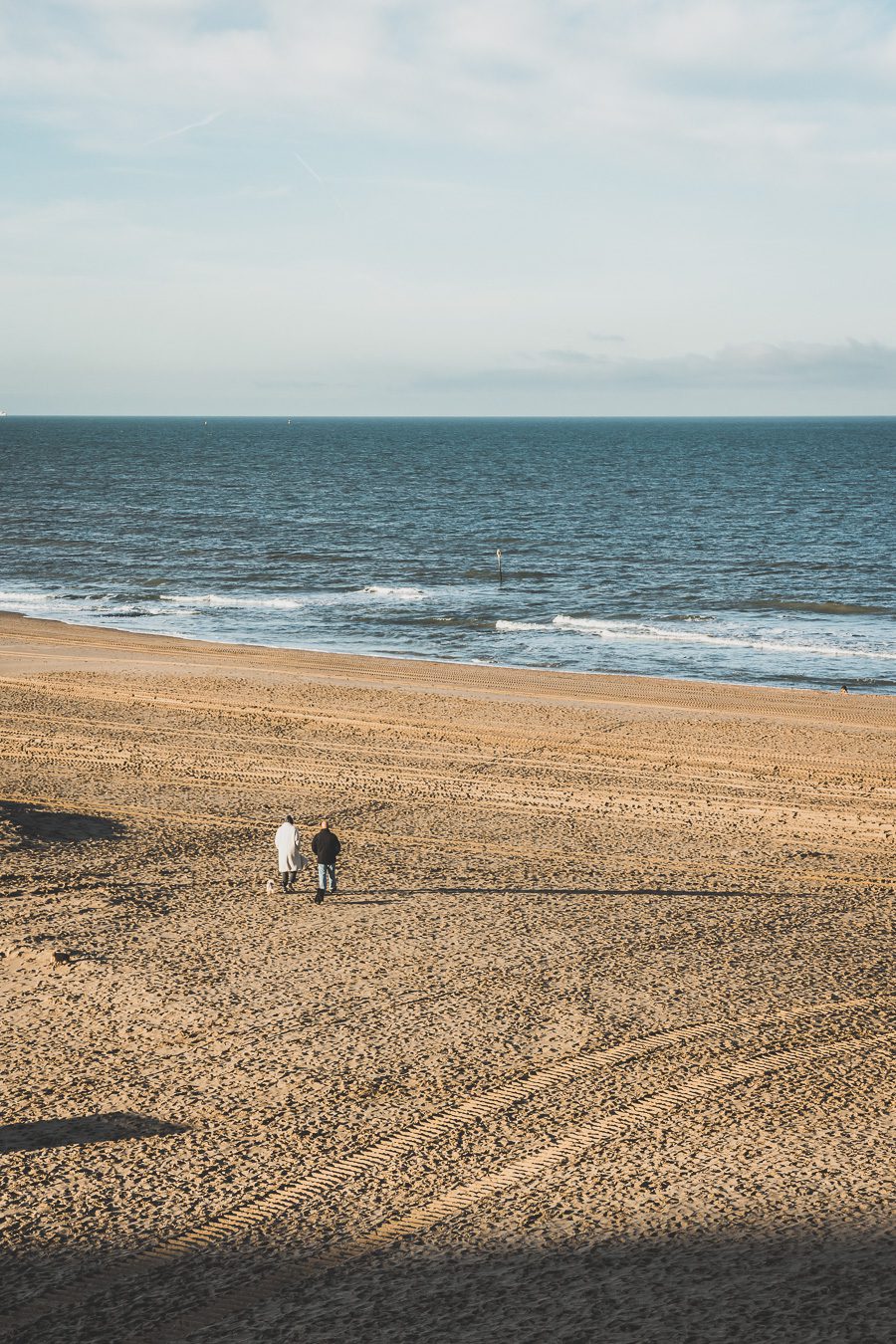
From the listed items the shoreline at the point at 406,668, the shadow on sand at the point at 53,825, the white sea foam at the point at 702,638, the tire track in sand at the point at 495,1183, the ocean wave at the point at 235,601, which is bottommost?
the tire track in sand at the point at 495,1183

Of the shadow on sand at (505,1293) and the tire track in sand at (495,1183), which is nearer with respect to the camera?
the shadow on sand at (505,1293)

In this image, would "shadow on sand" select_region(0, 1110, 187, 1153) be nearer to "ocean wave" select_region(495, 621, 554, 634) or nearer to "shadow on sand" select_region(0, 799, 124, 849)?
"shadow on sand" select_region(0, 799, 124, 849)

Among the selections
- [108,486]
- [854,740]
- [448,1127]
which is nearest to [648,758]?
[854,740]

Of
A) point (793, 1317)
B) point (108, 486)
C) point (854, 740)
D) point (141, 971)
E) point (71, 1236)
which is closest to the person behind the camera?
point (793, 1317)

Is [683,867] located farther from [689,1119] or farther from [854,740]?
[854,740]

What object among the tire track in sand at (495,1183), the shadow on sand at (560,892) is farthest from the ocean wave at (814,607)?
the tire track in sand at (495,1183)

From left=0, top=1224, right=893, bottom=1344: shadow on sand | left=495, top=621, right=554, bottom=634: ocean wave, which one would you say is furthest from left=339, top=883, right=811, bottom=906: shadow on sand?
left=495, top=621, right=554, bottom=634: ocean wave

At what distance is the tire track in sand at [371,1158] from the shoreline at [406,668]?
56.3 feet

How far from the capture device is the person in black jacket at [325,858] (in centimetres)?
1602

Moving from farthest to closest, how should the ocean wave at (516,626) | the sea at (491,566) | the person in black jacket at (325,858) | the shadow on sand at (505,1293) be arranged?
the ocean wave at (516,626) < the sea at (491,566) < the person in black jacket at (325,858) < the shadow on sand at (505,1293)

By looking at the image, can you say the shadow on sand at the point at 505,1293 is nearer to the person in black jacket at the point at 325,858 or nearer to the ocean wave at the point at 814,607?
the person in black jacket at the point at 325,858

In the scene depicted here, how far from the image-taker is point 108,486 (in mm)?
92375

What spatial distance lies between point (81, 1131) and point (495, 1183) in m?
3.53

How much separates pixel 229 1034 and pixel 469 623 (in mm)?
29154
